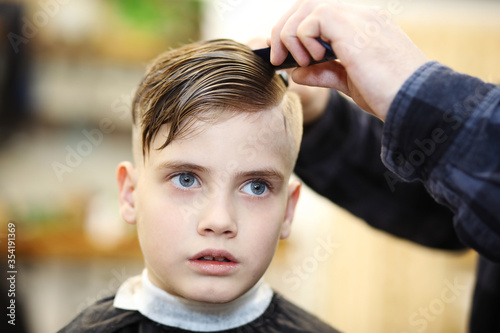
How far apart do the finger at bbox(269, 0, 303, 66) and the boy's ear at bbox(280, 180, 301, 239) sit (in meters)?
0.30

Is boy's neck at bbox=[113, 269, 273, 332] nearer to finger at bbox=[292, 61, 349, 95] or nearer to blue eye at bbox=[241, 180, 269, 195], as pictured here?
blue eye at bbox=[241, 180, 269, 195]

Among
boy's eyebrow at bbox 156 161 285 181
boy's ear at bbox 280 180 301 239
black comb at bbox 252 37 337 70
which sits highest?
black comb at bbox 252 37 337 70

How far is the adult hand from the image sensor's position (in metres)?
0.69

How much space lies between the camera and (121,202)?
99 centimetres

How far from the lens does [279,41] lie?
797 mm

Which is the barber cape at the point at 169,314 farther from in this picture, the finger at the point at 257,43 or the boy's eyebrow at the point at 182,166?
the finger at the point at 257,43

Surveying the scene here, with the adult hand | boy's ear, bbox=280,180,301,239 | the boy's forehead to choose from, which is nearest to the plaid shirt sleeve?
the adult hand

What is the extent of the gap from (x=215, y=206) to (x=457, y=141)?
38cm

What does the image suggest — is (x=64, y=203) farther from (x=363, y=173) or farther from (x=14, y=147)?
(x=363, y=173)

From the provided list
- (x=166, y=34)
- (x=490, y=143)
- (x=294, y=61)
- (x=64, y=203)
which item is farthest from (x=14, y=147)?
(x=490, y=143)

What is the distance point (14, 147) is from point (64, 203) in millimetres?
474

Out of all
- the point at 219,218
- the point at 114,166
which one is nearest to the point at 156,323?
the point at 219,218

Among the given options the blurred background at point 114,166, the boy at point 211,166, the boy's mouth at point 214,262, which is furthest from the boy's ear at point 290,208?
the blurred background at point 114,166

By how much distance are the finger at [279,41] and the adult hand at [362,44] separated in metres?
0.03
